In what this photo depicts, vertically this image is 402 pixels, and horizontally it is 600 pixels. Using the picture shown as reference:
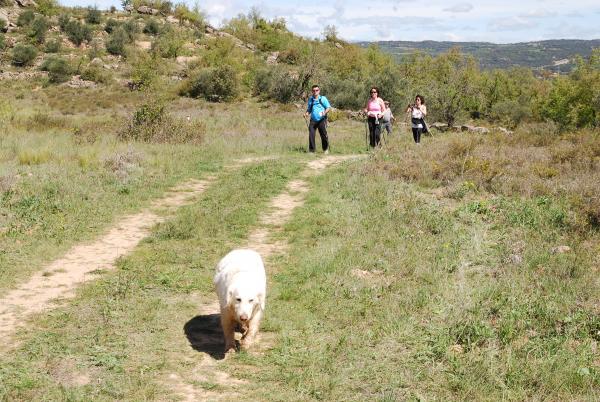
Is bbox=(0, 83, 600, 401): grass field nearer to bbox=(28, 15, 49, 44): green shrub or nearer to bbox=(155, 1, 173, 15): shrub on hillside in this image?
bbox=(28, 15, 49, 44): green shrub

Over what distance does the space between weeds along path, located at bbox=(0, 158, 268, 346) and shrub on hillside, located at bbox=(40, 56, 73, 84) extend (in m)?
30.9

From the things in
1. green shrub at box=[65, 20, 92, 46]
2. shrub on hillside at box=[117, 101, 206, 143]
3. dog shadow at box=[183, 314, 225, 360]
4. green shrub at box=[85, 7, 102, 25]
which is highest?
green shrub at box=[85, 7, 102, 25]

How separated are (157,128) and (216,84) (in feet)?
54.8

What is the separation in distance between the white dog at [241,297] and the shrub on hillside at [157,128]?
40.8 ft

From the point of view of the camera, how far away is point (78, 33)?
48.0 m

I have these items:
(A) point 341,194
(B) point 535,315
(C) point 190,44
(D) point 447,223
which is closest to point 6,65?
(C) point 190,44

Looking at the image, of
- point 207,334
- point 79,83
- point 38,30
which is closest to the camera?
point 207,334

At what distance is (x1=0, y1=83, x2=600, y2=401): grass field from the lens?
4559mm

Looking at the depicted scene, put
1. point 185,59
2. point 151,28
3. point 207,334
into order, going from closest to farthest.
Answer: point 207,334 < point 185,59 < point 151,28

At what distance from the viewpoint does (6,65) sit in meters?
41.3

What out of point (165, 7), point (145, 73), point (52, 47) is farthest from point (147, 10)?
point (145, 73)

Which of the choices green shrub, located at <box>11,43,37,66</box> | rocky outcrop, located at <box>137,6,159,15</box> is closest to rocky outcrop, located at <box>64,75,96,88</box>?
green shrub, located at <box>11,43,37,66</box>

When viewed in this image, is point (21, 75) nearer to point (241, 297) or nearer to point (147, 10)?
point (147, 10)

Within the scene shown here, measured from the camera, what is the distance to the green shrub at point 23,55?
41.3 metres
